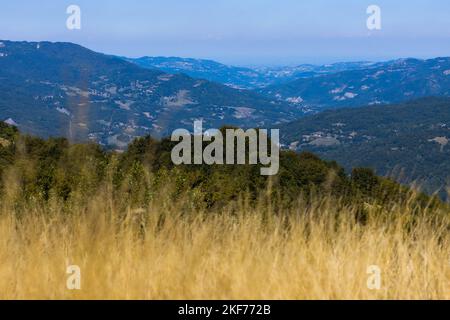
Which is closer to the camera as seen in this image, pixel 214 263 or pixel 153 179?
pixel 214 263

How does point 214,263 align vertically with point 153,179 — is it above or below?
above

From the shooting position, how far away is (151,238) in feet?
15.8

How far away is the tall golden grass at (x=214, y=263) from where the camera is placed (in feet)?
13.3

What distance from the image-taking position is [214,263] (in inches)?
173

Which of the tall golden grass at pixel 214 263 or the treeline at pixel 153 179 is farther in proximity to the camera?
the treeline at pixel 153 179

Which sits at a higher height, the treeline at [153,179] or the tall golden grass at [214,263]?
the tall golden grass at [214,263]

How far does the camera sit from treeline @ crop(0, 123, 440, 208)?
818 centimetres

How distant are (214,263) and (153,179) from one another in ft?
24.4

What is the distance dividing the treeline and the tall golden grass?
0.96 m

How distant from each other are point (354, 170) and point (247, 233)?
29085mm

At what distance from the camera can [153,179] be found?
1169 centimetres

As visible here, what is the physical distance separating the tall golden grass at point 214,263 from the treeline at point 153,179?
96 cm
